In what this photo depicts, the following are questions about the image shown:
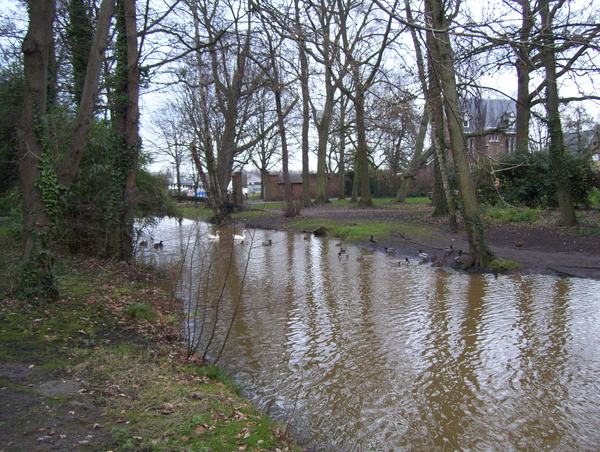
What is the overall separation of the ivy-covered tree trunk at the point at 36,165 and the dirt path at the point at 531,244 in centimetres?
1066

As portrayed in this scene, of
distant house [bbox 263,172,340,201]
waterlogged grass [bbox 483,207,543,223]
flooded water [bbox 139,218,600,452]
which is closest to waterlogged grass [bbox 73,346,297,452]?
flooded water [bbox 139,218,600,452]

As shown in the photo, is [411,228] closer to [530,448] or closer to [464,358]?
[464,358]

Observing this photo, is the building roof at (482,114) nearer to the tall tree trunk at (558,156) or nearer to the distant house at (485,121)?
the distant house at (485,121)

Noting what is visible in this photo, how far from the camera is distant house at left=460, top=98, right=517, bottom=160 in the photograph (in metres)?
10.5

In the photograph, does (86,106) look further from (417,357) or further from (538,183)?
(538,183)

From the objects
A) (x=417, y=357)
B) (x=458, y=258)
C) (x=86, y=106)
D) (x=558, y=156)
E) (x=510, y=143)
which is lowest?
(x=417, y=357)

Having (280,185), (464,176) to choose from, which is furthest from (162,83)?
(280,185)

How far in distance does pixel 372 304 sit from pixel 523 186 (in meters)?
14.3

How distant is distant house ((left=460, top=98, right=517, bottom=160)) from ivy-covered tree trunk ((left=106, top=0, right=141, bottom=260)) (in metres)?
7.72

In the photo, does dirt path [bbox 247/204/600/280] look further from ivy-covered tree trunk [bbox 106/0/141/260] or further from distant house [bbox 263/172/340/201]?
distant house [bbox 263/172/340/201]

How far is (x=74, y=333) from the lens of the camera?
6.06 m

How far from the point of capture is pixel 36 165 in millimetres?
6594

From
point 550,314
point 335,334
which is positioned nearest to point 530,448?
point 335,334

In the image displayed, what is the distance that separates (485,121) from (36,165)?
13.7 m
